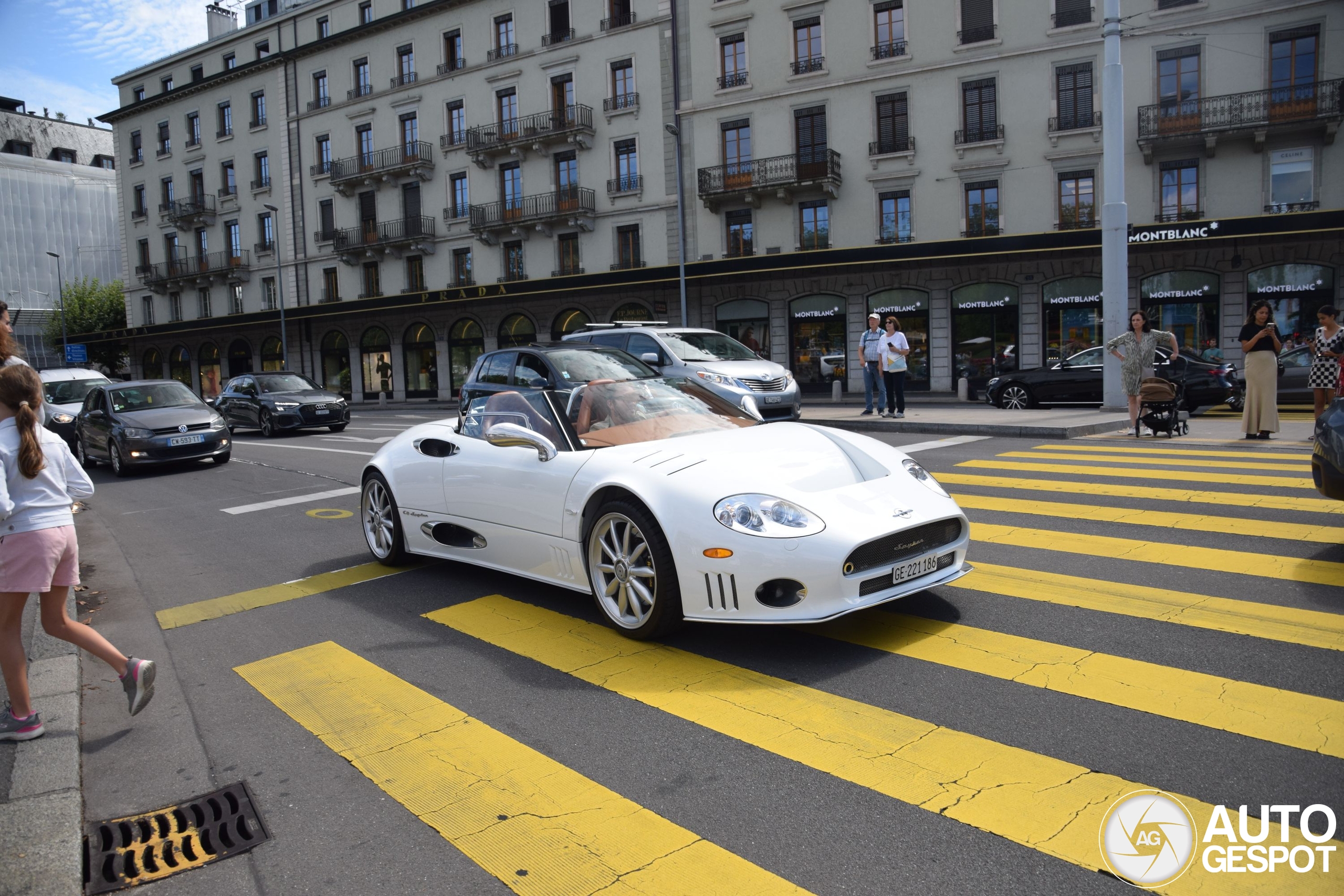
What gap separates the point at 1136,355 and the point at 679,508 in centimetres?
1069

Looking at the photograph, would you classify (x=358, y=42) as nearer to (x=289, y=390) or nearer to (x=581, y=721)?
(x=289, y=390)

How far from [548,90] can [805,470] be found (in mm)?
37264

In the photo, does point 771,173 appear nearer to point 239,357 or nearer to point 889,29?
point 889,29

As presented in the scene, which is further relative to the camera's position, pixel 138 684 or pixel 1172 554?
pixel 1172 554

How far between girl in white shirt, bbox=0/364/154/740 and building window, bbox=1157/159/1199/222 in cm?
2928

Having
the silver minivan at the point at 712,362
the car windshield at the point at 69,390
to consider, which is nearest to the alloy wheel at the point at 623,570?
the silver minivan at the point at 712,362

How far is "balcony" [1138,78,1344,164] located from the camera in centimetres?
2477

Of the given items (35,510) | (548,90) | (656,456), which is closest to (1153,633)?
(656,456)

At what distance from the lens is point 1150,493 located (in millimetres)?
7988

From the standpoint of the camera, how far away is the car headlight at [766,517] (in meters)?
4.18

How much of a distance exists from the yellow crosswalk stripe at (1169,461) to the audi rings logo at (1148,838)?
7.41 metres

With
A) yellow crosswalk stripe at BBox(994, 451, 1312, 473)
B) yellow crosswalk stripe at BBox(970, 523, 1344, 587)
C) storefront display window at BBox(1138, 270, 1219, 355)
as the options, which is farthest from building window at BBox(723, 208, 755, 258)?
yellow crosswalk stripe at BBox(970, 523, 1344, 587)

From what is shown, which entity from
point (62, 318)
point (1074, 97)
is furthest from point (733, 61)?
point (62, 318)

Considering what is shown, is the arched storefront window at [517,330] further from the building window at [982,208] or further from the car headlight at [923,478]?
the car headlight at [923,478]
